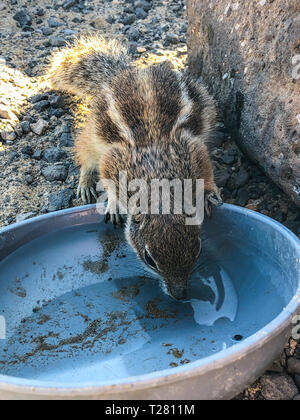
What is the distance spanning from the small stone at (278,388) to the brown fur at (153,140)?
25.4 inches

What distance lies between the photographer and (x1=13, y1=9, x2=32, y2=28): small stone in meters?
6.27

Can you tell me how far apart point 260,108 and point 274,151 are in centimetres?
36

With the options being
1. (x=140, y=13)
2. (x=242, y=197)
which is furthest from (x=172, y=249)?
(x=140, y=13)

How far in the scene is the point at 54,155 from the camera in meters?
4.33

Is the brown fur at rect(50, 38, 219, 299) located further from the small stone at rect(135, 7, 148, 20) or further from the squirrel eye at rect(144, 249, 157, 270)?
the small stone at rect(135, 7, 148, 20)

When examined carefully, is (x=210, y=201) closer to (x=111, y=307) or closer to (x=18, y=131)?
(x=111, y=307)

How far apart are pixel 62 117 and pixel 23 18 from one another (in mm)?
2301

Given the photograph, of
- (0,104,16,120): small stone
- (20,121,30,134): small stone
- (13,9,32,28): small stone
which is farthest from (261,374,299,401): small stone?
(13,9,32,28): small stone

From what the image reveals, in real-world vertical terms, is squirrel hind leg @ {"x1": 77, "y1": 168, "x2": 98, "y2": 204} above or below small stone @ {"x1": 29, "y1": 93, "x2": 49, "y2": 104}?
below

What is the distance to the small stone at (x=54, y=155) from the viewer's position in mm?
4322

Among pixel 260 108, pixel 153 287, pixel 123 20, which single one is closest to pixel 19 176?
pixel 153 287

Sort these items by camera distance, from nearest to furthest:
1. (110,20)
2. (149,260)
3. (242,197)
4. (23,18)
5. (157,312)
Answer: (149,260), (157,312), (242,197), (23,18), (110,20)

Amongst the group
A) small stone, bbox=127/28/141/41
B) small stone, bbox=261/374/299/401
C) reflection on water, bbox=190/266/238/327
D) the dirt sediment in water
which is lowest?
small stone, bbox=261/374/299/401

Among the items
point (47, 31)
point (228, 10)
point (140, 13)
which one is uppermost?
point (140, 13)
